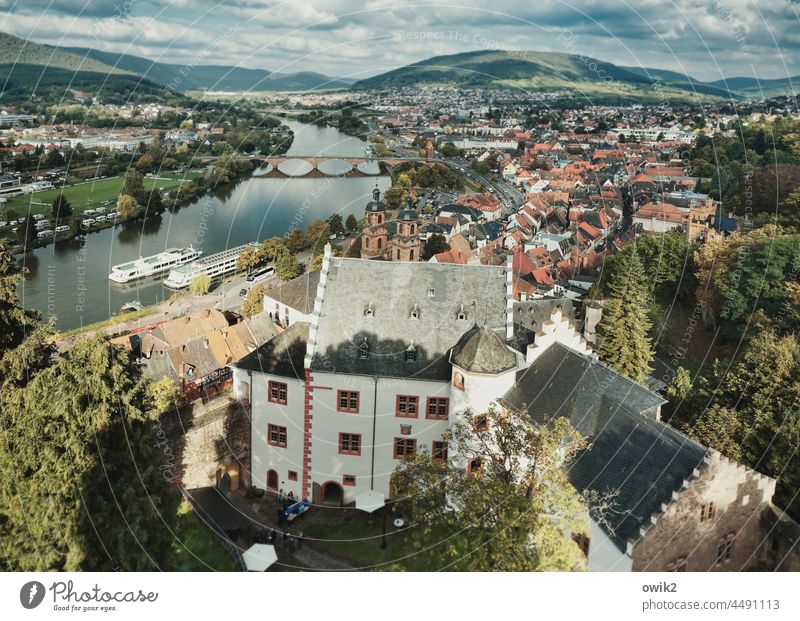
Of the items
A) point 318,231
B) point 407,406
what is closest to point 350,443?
point 407,406

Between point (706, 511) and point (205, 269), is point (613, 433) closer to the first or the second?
point (706, 511)

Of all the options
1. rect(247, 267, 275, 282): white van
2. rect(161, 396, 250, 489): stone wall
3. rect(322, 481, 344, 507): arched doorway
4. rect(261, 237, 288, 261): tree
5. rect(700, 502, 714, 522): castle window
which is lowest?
rect(322, 481, 344, 507): arched doorway

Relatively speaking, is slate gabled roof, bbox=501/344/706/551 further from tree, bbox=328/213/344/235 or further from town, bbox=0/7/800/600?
tree, bbox=328/213/344/235

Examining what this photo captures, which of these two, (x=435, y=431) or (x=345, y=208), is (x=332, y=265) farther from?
(x=345, y=208)

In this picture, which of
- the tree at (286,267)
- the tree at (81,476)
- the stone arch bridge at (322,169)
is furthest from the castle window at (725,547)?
the stone arch bridge at (322,169)

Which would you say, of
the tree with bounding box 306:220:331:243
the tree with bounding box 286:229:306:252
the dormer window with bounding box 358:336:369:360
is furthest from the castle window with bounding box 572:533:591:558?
the tree with bounding box 286:229:306:252

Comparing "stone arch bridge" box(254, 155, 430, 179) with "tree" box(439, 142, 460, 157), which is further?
"tree" box(439, 142, 460, 157)

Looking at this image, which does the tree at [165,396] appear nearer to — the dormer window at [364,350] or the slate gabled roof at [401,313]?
the slate gabled roof at [401,313]
